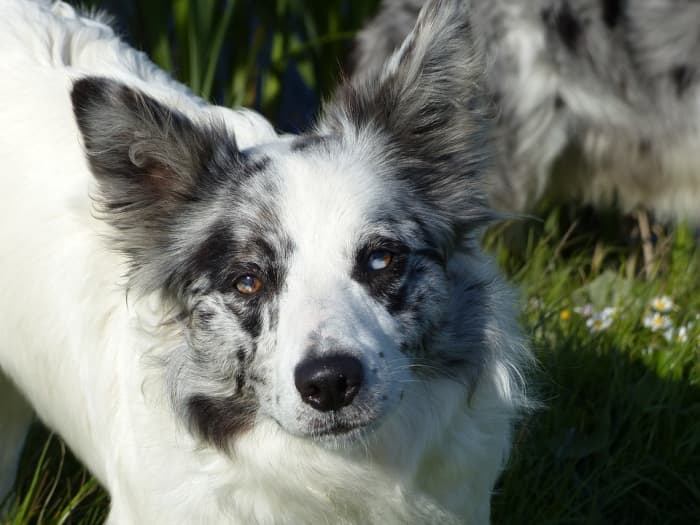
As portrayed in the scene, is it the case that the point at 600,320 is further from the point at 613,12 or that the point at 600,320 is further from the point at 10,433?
the point at 10,433

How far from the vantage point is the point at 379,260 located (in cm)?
265

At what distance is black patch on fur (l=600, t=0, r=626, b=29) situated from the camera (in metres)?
4.69

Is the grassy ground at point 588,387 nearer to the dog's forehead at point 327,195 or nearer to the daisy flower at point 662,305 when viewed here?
the daisy flower at point 662,305

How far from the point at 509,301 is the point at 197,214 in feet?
3.10

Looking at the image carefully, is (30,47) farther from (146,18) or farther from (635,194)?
(635,194)

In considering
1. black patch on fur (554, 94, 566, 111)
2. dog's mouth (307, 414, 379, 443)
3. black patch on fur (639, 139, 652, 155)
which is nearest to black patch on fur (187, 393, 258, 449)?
dog's mouth (307, 414, 379, 443)

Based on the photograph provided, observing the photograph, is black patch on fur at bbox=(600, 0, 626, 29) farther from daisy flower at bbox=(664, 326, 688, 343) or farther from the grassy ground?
daisy flower at bbox=(664, 326, 688, 343)

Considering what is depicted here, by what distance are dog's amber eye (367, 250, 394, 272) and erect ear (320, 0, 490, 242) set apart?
0.32 metres

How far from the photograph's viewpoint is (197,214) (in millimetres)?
2875

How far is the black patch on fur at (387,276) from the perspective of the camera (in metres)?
2.60

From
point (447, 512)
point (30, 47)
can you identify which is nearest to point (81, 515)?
point (447, 512)

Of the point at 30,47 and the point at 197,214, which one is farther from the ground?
the point at 30,47

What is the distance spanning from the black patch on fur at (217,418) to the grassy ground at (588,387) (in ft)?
2.63

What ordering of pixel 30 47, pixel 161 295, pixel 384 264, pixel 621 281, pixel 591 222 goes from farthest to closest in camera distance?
pixel 591 222
pixel 621 281
pixel 30 47
pixel 161 295
pixel 384 264
